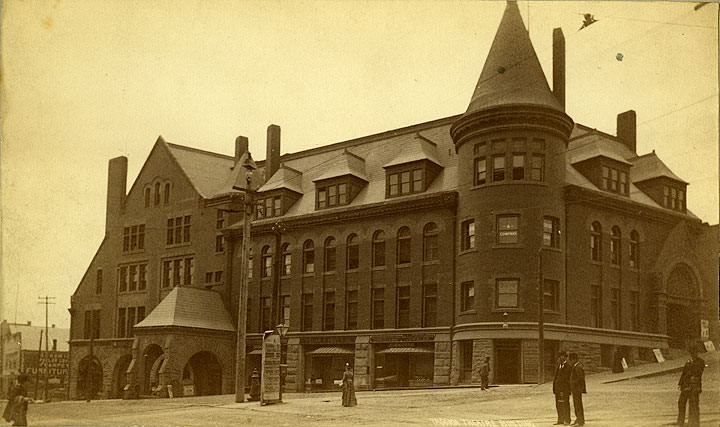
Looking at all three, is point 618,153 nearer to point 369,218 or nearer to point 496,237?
point 496,237

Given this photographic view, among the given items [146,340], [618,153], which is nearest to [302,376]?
[146,340]

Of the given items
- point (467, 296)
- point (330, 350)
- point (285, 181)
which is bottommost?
point (330, 350)

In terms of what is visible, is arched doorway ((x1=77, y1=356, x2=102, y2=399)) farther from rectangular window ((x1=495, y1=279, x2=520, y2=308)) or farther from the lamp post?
rectangular window ((x1=495, y1=279, x2=520, y2=308))

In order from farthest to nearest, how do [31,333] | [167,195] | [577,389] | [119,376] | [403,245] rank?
[119,376] < [403,245] < [167,195] < [31,333] < [577,389]

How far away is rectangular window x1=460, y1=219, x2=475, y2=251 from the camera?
2969cm

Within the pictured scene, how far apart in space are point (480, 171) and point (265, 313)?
979 cm

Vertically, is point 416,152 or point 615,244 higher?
point 416,152

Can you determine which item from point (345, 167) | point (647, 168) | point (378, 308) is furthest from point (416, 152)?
point (647, 168)

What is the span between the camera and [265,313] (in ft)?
107

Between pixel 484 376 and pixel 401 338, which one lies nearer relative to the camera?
pixel 484 376

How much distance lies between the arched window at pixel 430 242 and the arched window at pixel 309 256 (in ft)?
14.0

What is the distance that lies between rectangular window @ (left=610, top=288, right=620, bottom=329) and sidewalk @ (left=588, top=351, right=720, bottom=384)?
173 cm

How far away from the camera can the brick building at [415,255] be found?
1074 inches

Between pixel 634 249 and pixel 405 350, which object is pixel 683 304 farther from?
pixel 405 350
